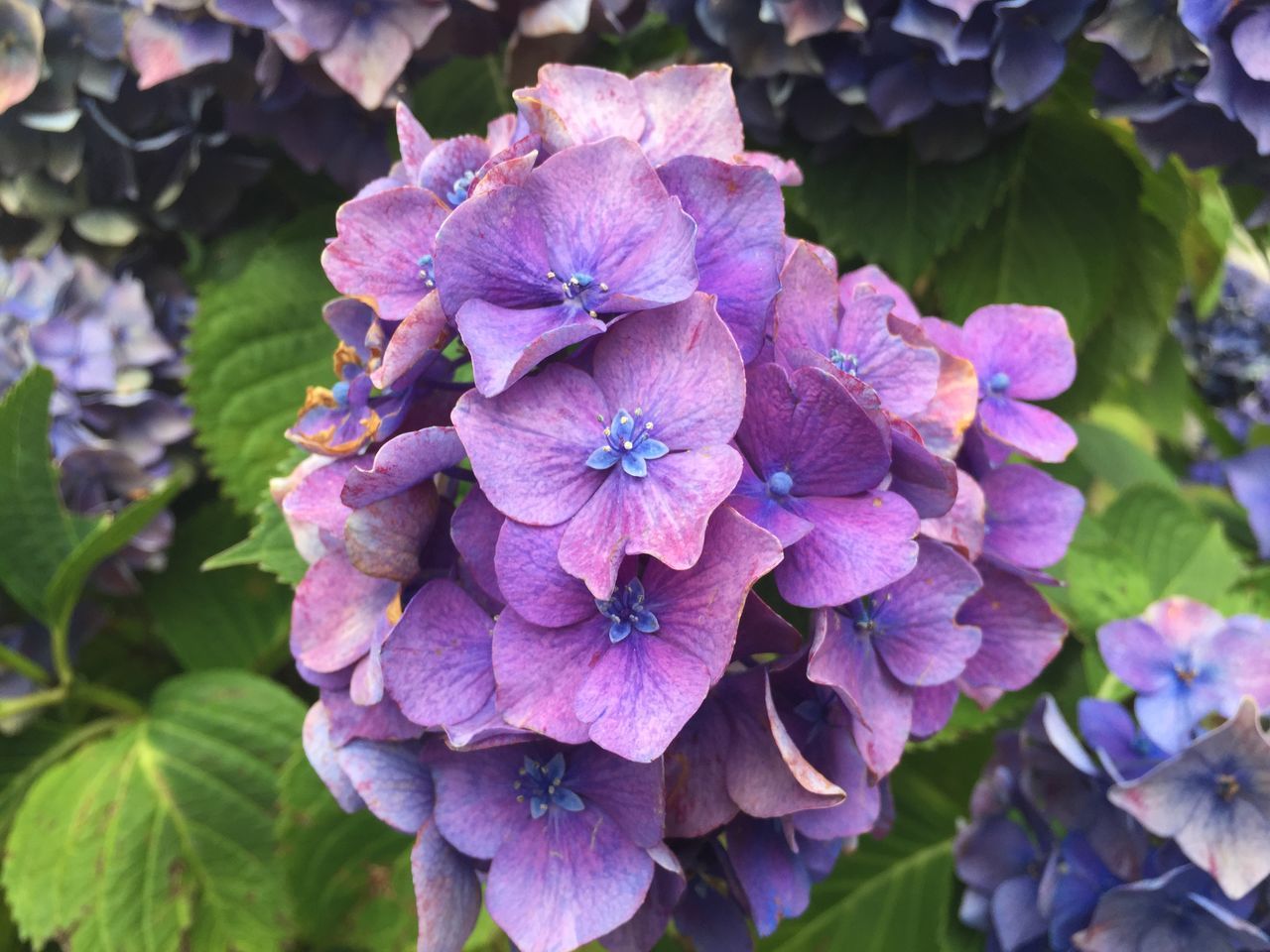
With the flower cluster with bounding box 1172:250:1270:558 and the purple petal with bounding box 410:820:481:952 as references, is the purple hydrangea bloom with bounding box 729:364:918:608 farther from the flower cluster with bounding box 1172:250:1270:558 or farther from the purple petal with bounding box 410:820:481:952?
the flower cluster with bounding box 1172:250:1270:558

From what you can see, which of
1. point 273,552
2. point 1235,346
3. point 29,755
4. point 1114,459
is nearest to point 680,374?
point 273,552

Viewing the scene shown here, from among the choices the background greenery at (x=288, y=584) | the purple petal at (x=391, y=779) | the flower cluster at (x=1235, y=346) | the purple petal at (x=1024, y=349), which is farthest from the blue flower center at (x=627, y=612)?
the flower cluster at (x=1235, y=346)

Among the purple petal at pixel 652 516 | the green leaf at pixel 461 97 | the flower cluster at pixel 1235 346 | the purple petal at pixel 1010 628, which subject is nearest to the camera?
the purple petal at pixel 652 516

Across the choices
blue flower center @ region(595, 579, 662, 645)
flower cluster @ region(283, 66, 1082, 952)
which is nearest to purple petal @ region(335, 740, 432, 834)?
flower cluster @ region(283, 66, 1082, 952)

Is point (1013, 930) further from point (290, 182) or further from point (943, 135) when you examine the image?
point (290, 182)

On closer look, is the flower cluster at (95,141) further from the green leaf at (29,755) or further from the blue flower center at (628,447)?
the blue flower center at (628,447)

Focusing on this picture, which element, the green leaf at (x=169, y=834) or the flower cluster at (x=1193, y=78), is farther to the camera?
the green leaf at (x=169, y=834)
